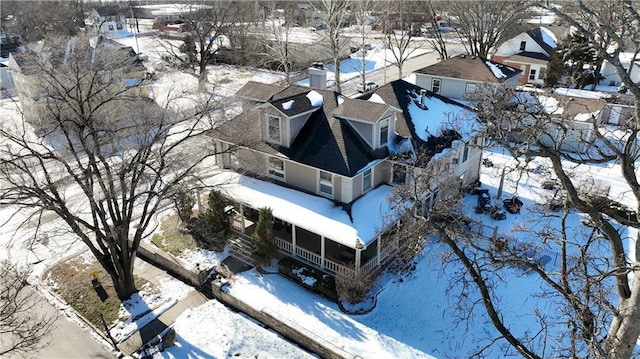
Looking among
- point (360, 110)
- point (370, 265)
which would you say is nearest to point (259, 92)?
point (360, 110)

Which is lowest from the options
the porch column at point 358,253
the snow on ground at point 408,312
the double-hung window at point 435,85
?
the snow on ground at point 408,312

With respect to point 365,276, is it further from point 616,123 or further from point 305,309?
point 616,123

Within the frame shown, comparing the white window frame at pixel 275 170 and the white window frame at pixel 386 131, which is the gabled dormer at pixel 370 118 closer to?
the white window frame at pixel 386 131

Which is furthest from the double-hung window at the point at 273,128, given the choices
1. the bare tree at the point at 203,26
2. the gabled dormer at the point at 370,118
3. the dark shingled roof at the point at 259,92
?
the bare tree at the point at 203,26

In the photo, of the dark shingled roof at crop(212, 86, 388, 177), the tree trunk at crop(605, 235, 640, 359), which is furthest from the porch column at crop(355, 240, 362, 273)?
the tree trunk at crop(605, 235, 640, 359)

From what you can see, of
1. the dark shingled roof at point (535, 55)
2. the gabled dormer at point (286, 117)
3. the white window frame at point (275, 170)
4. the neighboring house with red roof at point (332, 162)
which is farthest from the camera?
the dark shingled roof at point (535, 55)

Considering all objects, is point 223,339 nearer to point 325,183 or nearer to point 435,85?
point 325,183
